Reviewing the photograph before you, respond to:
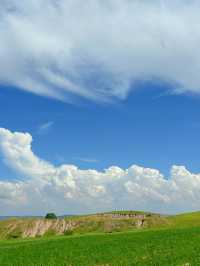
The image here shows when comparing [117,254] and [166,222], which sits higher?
[166,222]

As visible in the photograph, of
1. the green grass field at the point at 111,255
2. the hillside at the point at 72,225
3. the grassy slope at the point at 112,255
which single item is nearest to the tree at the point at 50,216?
the hillside at the point at 72,225

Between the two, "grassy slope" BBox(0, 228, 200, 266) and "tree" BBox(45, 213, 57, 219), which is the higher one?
"tree" BBox(45, 213, 57, 219)

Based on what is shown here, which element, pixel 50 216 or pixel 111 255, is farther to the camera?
pixel 50 216

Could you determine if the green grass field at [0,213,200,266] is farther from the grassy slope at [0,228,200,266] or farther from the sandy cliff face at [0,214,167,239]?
the sandy cliff face at [0,214,167,239]

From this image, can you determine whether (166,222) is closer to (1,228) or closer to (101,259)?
(1,228)

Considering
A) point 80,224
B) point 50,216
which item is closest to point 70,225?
point 80,224

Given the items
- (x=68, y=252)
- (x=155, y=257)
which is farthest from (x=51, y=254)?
(x=155, y=257)

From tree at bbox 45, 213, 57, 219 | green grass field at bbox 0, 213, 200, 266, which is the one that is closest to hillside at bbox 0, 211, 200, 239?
tree at bbox 45, 213, 57, 219

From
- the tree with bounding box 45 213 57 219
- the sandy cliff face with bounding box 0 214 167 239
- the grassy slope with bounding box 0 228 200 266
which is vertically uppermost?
the tree with bounding box 45 213 57 219

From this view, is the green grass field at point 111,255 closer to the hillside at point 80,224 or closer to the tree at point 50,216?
the hillside at point 80,224

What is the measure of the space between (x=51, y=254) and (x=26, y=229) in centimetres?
8679

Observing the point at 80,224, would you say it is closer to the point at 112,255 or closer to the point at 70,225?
the point at 70,225

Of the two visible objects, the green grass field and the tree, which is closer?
the green grass field

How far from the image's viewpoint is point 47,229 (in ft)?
438
